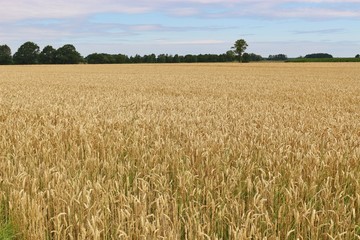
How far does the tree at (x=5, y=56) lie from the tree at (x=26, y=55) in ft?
4.53

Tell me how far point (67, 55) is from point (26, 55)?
9760 millimetres

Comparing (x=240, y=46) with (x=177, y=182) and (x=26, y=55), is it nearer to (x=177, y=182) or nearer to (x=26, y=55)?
(x=26, y=55)

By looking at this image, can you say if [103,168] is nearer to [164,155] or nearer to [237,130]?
[164,155]

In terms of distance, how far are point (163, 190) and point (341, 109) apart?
8.91 meters

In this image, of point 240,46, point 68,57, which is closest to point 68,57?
point 68,57

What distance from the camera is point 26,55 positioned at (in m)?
94.3

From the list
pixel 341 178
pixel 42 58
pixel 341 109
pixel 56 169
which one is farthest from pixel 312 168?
pixel 42 58

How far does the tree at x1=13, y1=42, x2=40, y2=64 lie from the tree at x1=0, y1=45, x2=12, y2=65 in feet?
4.53

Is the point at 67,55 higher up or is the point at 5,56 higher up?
the point at 67,55

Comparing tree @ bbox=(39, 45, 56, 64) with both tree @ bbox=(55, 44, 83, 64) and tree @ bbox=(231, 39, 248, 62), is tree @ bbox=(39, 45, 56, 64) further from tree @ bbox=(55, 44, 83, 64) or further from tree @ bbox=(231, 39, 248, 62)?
tree @ bbox=(231, 39, 248, 62)

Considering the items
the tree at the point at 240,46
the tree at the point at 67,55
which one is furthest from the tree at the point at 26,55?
the tree at the point at 240,46

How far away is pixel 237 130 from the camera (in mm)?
6477

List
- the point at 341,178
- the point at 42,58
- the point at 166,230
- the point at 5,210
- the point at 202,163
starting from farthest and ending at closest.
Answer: the point at 42,58 < the point at 202,163 < the point at 341,178 < the point at 5,210 < the point at 166,230

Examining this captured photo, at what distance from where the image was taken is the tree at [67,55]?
91750 millimetres
